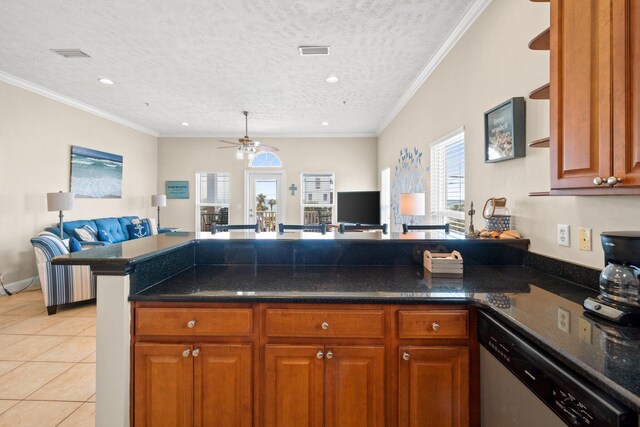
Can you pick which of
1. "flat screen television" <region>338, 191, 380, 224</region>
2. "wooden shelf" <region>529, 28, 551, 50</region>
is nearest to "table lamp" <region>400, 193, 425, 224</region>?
"flat screen television" <region>338, 191, 380, 224</region>

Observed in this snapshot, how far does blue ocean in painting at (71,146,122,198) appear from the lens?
16.8 feet

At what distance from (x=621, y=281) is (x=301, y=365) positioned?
1.25m

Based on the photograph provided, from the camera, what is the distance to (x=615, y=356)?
0.84 meters

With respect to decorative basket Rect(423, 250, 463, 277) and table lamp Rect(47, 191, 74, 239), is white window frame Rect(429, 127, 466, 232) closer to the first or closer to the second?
decorative basket Rect(423, 250, 463, 277)

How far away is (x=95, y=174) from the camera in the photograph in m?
5.53

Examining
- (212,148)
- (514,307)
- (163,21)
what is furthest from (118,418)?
(212,148)

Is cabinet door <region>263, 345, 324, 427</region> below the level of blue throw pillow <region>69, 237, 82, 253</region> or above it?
below

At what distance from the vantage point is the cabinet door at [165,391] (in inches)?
55.0

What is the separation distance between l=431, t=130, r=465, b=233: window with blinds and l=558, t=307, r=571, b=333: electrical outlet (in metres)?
1.85

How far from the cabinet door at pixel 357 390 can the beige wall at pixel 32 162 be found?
5.01 meters

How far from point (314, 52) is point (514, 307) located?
3113 millimetres

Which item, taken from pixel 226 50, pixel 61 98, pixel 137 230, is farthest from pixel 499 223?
pixel 61 98

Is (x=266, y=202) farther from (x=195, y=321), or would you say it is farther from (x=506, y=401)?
(x=506, y=401)

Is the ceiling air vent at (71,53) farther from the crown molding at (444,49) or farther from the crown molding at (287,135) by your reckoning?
the crown molding at (444,49)
